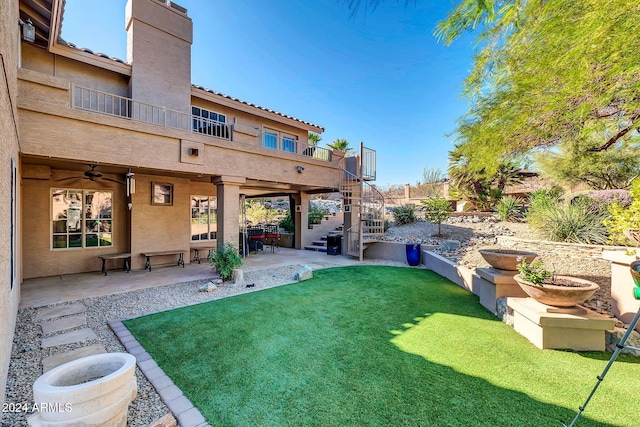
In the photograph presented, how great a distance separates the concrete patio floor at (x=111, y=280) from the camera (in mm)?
5957

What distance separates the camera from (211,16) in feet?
30.8

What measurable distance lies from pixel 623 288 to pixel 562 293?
130cm

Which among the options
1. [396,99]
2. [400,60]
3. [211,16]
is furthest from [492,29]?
[396,99]

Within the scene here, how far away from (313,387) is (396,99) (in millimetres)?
16752

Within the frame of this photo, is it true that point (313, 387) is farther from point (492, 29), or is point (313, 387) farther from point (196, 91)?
point (196, 91)

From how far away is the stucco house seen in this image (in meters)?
5.70

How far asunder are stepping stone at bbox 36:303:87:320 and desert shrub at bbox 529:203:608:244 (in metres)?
11.2

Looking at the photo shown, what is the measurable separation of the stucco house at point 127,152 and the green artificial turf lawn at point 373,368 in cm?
398

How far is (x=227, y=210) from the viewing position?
8.25m

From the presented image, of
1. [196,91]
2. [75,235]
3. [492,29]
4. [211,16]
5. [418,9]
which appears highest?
[211,16]

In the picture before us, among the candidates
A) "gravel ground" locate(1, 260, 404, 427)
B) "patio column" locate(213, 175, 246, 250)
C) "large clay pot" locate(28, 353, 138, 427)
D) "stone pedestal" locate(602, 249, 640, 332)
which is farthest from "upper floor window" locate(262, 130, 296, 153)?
"stone pedestal" locate(602, 249, 640, 332)

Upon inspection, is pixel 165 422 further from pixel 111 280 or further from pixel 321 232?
pixel 321 232

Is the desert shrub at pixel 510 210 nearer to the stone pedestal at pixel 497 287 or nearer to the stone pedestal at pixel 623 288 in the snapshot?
the stone pedestal at pixel 497 287

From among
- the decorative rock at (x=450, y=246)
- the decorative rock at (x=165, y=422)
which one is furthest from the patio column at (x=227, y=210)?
the decorative rock at (x=450, y=246)
